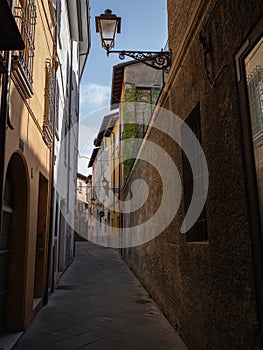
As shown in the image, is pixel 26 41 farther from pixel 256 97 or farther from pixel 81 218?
pixel 81 218

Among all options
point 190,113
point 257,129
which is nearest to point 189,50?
point 190,113

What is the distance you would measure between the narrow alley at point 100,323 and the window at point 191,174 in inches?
54.7

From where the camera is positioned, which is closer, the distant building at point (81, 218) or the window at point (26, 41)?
the window at point (26, 41)

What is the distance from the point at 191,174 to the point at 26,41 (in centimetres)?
287

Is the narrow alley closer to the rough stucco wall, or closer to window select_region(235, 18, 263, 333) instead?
the rough stucco wall

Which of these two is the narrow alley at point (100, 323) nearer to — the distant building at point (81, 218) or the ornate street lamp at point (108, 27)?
the ornate street lamp at point (108, 27)

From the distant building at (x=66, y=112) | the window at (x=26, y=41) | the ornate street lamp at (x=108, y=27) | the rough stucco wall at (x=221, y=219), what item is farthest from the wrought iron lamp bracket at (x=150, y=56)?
the distant building at (x=66, y=112)

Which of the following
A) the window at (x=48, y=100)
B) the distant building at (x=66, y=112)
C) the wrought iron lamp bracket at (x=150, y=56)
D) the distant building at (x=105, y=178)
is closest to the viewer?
the wrought iron lamp bracket at (x=150, y=56)

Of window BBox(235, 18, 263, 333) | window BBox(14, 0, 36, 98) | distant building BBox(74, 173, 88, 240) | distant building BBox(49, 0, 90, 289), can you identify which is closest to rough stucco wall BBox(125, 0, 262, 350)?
window BBox(235, 18, 263, 333)

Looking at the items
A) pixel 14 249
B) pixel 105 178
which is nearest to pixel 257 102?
pixel 14 249

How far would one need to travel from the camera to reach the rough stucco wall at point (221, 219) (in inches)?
96.7

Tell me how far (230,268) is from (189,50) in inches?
102

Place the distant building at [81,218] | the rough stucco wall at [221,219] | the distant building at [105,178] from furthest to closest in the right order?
1. the distant building at [81,218]
2. the distant building at [105,178]
3. the rough stucco wall at [221,219]

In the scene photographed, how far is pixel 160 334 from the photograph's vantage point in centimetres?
464
